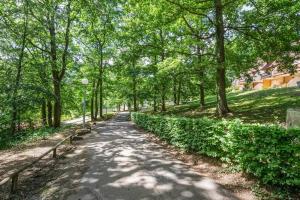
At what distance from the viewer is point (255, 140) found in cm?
532

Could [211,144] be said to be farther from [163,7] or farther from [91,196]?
[163,7]

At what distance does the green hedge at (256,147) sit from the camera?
15.1ft

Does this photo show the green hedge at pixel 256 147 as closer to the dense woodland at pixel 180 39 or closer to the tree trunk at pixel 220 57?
the tree trunk at pixel 220 57

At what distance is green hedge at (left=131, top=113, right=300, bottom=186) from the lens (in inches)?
181

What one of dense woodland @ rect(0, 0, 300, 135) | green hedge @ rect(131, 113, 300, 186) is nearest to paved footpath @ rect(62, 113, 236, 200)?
green hedge @ rect(131, 113, 300, 186)

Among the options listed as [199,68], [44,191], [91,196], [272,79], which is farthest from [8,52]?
[272,79]

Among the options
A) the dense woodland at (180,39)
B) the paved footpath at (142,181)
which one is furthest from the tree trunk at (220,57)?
the paved footpath at (142,181)

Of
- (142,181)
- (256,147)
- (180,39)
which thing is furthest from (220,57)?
(142,181)

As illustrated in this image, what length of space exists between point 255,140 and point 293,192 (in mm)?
1182

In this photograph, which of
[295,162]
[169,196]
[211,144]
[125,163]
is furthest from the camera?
[125,163]

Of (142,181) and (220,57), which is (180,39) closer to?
(220,57)

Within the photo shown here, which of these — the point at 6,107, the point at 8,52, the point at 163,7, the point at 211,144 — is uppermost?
the point at 163,7

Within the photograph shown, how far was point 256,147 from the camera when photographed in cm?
531

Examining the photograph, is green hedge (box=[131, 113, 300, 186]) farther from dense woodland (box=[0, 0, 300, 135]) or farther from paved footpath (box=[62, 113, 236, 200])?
dense woodland (box=[0, 0, 300, 135])
